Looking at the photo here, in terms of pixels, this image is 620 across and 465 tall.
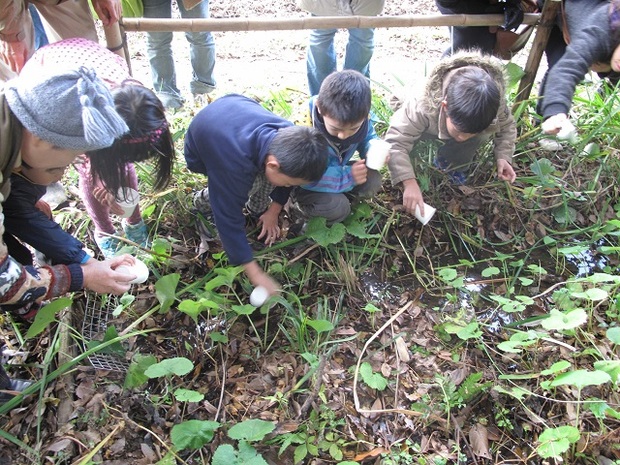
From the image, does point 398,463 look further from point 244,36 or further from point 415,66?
point 244,36

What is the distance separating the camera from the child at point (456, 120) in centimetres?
208

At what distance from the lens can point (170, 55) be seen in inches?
130

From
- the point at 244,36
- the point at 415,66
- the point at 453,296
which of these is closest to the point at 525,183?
the point at 453,296

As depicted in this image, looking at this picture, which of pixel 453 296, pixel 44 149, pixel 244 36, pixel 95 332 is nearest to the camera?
pixel 44 149

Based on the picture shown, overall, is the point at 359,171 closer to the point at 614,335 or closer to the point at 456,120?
the point at 456,120

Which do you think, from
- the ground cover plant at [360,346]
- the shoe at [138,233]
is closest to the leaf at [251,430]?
the ground cover plant at [360,346]

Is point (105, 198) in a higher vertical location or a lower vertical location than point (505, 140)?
lower

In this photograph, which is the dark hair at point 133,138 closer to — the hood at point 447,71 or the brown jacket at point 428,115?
the brown jacket at point 428,115

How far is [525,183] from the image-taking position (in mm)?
2697

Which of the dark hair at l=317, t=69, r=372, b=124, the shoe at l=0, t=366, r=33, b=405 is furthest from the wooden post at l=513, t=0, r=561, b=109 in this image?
the shoe at l=0, t=366, r=33, b=405

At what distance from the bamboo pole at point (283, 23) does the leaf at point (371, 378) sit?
172cm

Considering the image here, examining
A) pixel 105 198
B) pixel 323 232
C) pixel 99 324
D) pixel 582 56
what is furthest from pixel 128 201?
pixel 582 56

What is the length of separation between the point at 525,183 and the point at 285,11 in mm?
3664

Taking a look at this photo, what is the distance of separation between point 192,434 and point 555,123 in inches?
85.9
